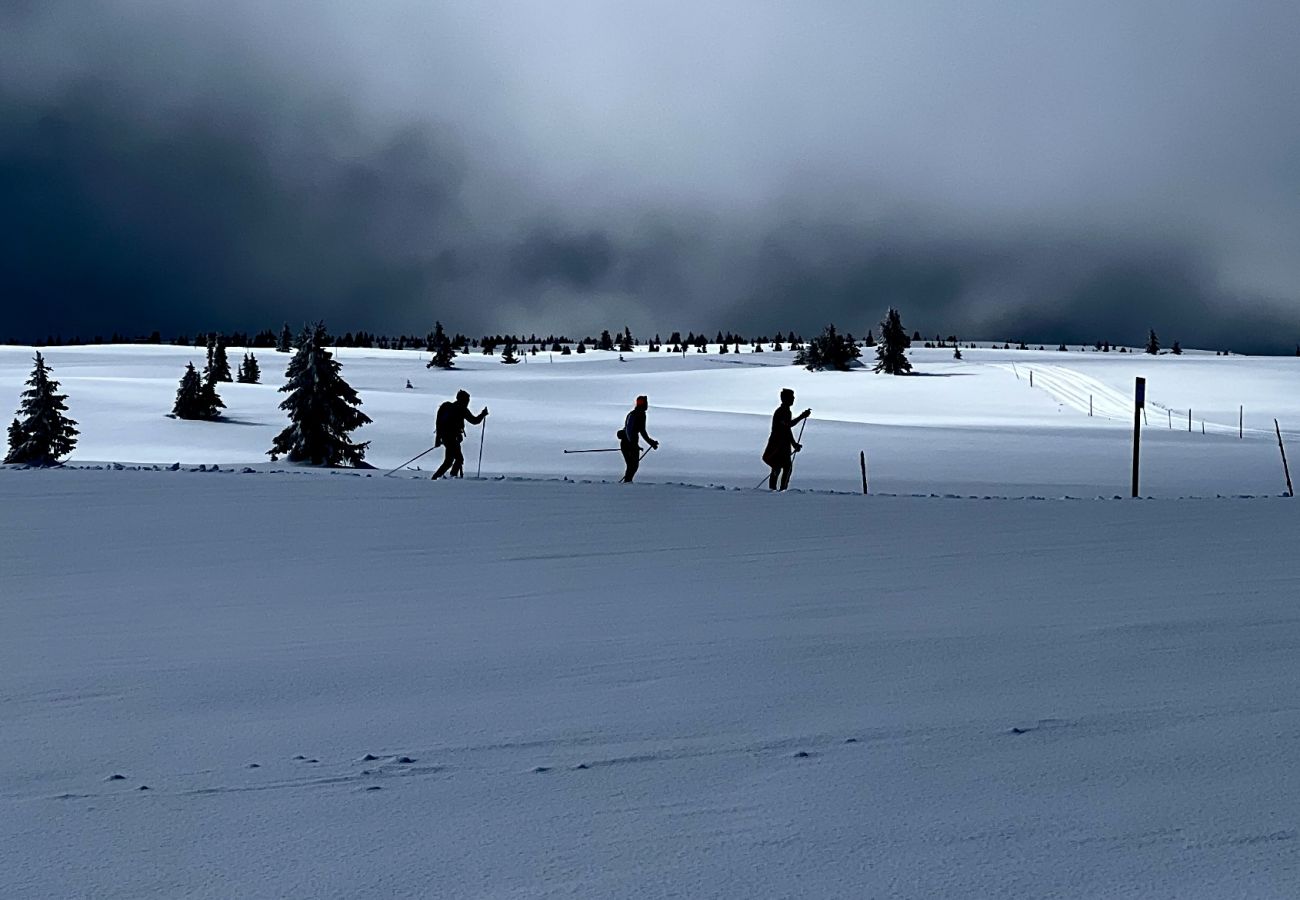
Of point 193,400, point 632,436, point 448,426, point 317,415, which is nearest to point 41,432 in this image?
point 193,400

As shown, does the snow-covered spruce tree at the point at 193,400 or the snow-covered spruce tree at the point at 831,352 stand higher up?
the snow-covered spruce tree at the point at 831,352

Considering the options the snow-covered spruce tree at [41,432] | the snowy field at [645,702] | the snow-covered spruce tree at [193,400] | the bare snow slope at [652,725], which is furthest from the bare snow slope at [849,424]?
the bare snow slope at [652,725]

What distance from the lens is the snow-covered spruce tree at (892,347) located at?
91.1 meters

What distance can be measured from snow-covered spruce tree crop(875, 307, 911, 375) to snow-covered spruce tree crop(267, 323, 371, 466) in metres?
59.0

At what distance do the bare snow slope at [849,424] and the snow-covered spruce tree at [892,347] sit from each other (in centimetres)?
262

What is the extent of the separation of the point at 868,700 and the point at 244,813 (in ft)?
8.56

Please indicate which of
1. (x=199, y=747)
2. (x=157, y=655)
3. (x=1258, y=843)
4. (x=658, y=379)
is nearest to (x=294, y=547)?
(x=157, y=655)

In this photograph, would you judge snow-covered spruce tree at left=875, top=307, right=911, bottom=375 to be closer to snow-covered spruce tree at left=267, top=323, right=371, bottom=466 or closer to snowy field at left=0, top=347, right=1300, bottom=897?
snow-covered spruce tree at left=267, top=323, right=371, bottom=466

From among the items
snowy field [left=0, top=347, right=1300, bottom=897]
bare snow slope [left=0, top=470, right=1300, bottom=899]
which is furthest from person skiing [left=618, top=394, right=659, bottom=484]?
bare snow slope [left=0, top=470, right=1300, bottom=899]

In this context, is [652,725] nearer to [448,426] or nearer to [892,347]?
[448,426]

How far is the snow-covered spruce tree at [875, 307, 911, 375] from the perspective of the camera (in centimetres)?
9106

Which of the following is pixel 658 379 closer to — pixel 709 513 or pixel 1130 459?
pixel 1130 459

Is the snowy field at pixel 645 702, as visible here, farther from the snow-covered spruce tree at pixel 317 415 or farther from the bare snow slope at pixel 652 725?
the snow-covered spruce tree at pixel 317 415

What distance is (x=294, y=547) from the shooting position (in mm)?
10555
